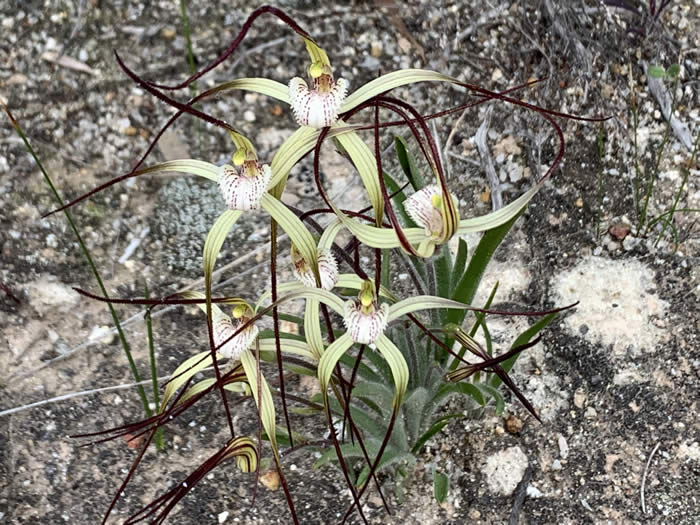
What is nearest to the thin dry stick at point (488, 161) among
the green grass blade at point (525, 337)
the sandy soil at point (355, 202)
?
the sandy soil at point (355, 202)

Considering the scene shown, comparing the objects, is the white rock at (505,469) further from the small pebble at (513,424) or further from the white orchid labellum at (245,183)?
the white orchid labellum at (245,183)

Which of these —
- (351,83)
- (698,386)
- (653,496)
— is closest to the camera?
(653,496)

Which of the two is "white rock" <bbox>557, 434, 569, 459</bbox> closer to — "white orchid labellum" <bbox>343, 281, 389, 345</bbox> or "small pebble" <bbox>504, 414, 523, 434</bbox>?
"small pebble" <bbox>504, 414, 523, 434</bbox>

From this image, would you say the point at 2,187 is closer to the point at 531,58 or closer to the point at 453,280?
the point at 453,280

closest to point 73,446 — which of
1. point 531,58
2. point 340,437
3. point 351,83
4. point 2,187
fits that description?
point 340,437

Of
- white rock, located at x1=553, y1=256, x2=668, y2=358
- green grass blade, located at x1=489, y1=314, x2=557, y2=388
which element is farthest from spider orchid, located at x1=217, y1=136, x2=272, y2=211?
white rock, located at x1=553, y1=256, x2=668, y2=358
